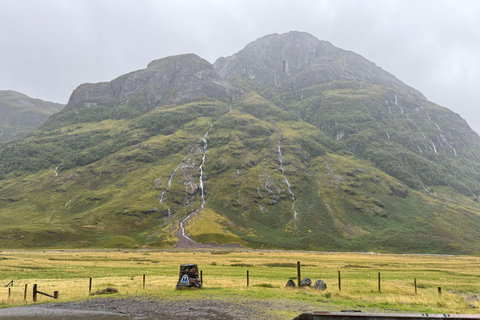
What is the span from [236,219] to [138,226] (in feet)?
193

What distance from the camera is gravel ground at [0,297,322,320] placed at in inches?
742

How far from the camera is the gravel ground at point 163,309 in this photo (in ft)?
61.9

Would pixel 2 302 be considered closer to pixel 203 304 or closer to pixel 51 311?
pixel 51 311

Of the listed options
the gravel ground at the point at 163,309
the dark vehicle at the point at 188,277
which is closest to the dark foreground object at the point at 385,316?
the gravel ground at the point at 163,309

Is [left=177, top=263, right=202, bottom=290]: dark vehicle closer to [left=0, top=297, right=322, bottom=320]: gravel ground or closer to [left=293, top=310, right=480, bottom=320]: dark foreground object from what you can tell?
[left=0, top=297, right=322, bottom=320]: gravel ground

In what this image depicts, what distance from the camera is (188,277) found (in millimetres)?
27922

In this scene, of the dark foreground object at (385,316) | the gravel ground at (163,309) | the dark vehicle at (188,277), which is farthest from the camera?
the dark vehicle at (188,277)

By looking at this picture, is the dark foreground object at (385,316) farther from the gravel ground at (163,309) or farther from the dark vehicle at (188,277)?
the dark vehicle at (188,277)

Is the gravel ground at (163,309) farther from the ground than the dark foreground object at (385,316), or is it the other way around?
the dark foreground object at (385,316)

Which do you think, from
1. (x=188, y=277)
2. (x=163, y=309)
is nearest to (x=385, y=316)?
(x=163, y=309)

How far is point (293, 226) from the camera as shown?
17625 cm

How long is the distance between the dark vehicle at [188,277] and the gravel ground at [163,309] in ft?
13.3

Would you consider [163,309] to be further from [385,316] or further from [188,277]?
[385,316]

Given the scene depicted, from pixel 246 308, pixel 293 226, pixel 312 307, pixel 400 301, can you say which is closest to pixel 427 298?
pixel 400 301
